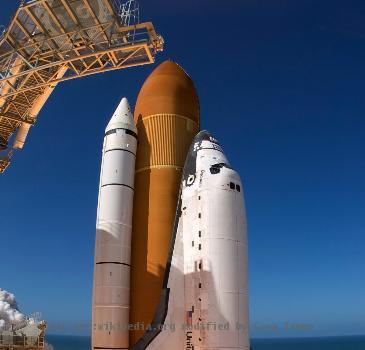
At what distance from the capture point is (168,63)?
97.5 feet

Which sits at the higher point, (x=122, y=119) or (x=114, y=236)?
(x=122, y=119)

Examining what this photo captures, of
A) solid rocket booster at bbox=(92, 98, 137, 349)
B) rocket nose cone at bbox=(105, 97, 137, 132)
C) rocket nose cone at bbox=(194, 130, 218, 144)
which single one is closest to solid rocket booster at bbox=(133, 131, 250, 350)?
rocket nose cone at bbox=(194, 130, 218, 144)

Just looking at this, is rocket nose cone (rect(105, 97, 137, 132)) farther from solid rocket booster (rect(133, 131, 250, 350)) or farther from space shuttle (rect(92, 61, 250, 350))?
solid rocket booster (rect(133, 131, 250, 350))

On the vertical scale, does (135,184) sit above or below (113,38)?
below

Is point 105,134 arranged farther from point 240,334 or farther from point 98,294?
point 240,334

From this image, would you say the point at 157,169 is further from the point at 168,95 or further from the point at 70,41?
the point at 70,41

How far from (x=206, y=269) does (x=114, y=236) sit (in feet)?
19.3

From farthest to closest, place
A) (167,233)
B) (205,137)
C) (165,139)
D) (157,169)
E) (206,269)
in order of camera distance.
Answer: (165,139) < (157,169) < (205,137) < (167,233) < (206,269)

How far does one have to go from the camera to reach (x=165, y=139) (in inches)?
1045

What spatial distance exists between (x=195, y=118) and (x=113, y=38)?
500 inches

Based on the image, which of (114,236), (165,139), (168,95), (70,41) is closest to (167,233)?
(114,236)

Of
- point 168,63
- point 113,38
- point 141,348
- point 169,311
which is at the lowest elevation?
point 141,348

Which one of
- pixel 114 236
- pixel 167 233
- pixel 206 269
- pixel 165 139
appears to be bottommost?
pixel 206 269

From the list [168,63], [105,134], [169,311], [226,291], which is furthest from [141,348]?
[168,63]
